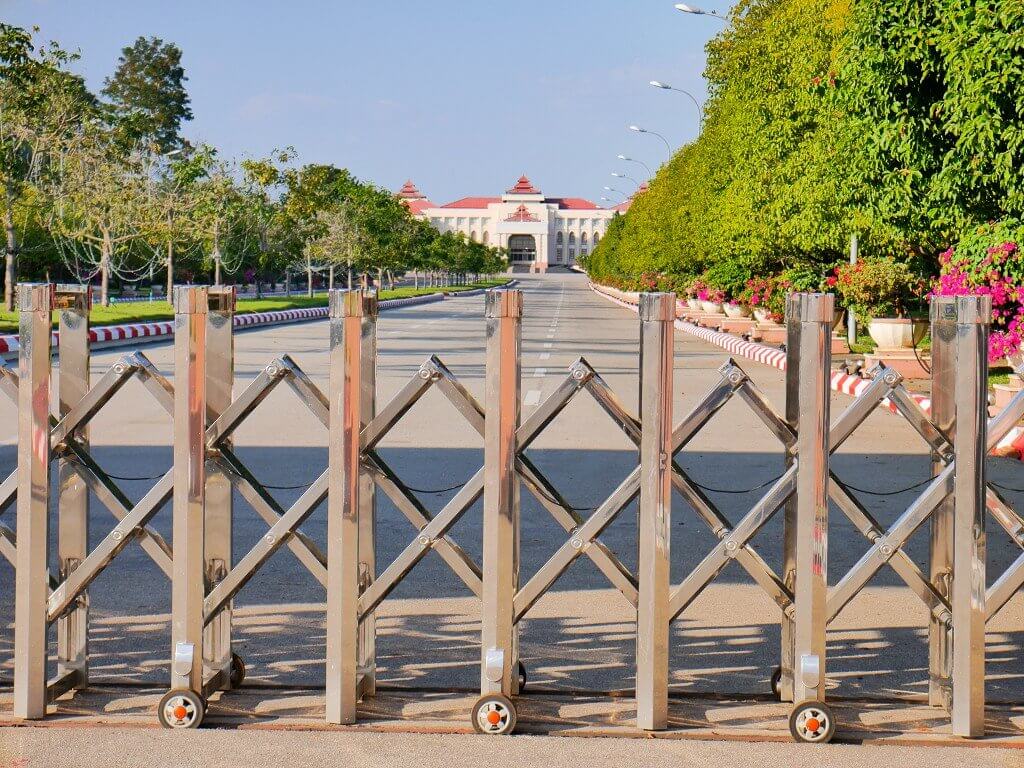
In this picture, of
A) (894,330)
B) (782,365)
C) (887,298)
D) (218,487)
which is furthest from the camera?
(782,365)

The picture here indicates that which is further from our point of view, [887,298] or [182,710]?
[887,298]

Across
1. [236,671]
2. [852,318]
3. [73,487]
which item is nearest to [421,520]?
[236,671]

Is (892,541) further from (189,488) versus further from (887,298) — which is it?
(887,298)

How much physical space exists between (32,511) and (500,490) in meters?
1.25

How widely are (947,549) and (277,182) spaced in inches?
2014

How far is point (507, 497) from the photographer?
381 centimetres

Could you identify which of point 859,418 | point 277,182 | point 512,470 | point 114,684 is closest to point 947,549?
point 859,418

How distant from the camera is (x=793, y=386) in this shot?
13.1 ft

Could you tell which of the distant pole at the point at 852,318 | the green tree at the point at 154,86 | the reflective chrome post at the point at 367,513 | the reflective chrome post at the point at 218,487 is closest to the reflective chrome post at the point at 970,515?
the reflective chrome post at the point at 367,513

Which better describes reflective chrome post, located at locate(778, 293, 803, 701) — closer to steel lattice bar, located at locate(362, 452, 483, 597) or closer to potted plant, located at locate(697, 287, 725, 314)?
steel lattice bar, located at locate(362, 452, 483, 597)

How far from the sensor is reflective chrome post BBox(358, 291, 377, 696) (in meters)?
3.88

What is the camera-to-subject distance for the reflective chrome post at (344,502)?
12.5 feet

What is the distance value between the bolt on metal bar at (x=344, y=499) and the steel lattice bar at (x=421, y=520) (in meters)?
0.09

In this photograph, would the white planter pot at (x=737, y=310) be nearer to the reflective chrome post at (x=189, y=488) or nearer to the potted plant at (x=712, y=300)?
the potted plant at (x=712, y=300)
